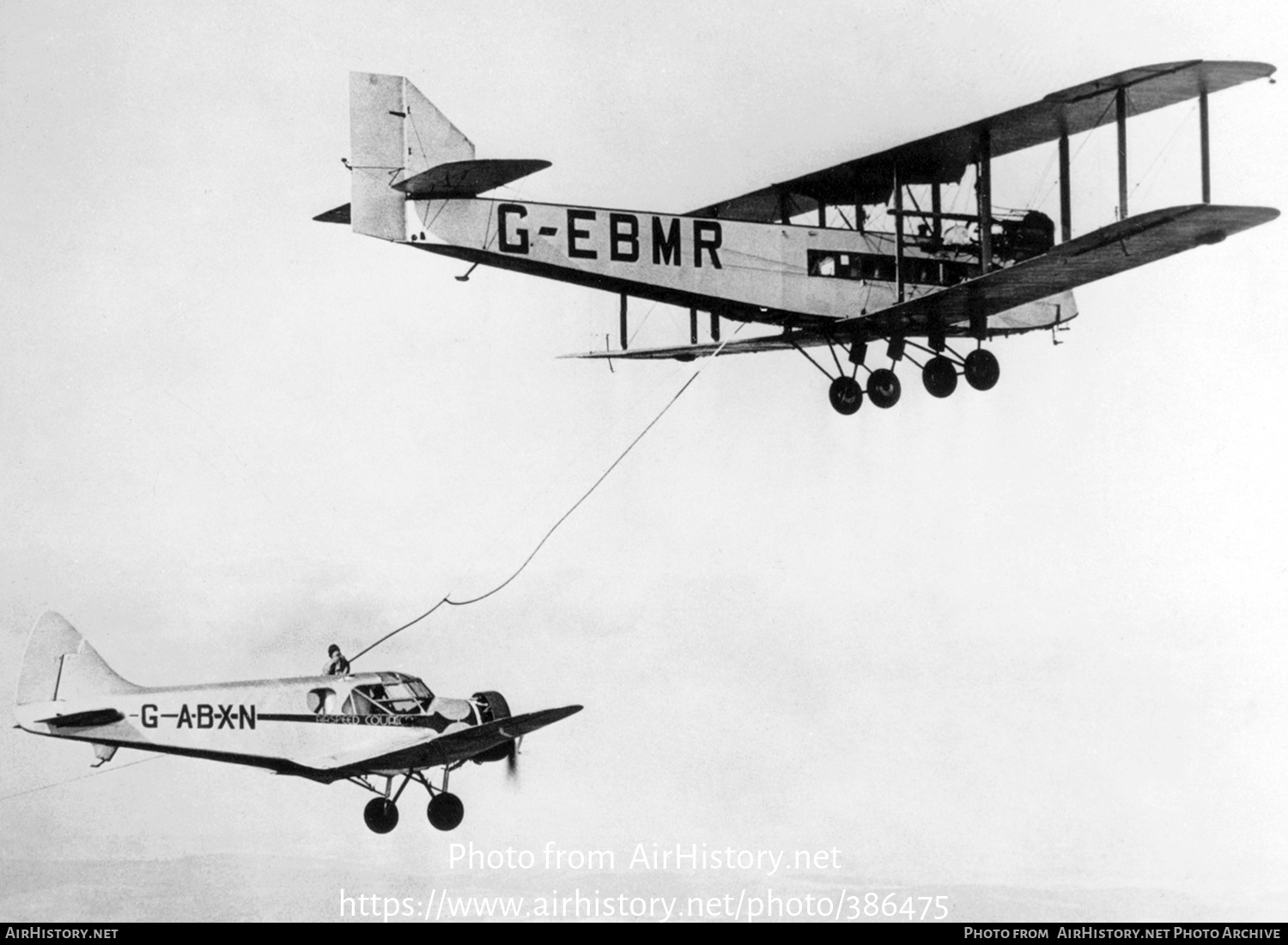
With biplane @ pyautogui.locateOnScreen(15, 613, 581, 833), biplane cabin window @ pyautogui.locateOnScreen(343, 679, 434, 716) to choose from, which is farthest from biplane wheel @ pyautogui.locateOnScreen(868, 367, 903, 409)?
biplane cabin window @ pyautogui.locateOnScreen(343, 679, 434, 716)

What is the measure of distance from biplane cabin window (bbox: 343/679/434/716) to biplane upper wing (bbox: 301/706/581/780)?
235 millimetres

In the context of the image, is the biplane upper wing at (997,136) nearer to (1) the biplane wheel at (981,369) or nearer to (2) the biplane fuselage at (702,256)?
(2) the biplane fuselage at (702,256)

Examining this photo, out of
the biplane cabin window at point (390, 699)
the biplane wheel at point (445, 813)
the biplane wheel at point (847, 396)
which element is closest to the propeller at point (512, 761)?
the biplane wheel at point (445, 813)

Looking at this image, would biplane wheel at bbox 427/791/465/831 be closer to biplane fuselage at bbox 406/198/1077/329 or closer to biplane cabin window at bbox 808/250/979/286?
biplane fuselage at bbox 406/198/1077/329

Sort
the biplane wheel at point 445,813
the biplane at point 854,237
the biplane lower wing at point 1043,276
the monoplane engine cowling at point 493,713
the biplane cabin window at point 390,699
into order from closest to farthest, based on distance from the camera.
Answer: the biplane lower wing at point 1043,276 → the biplane at point 854,237 → the biplane wheel at point 445,813 → the biplane cabin window at point 390,699 → the monoplane engine cowling at point 493,713

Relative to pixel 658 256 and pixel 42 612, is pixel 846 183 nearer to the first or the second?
pixel 658 256

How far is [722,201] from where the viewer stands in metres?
22.8

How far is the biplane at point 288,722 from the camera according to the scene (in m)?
19.1

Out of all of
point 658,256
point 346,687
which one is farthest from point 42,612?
point 658,256

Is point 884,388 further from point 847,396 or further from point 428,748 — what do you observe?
point 428,748

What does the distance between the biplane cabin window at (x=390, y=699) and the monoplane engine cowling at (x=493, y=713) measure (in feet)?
1.66

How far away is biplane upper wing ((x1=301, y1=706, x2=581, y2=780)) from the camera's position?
756 inches

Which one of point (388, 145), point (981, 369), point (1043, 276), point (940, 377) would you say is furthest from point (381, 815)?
point (1043, 276)

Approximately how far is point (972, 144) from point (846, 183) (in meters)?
1.59
